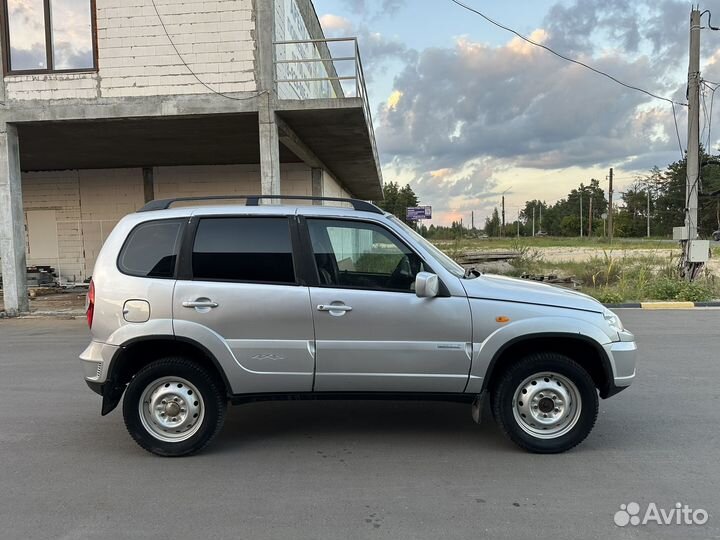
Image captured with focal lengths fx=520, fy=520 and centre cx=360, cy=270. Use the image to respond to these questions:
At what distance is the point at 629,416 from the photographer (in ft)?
15.7

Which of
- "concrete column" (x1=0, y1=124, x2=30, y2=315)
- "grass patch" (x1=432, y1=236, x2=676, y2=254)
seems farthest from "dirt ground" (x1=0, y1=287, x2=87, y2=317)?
"grass patch" (x1=432, y1=236, x2=676, y2=254)

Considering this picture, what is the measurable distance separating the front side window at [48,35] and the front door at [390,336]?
10750mm

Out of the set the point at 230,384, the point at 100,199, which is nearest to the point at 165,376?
the point at 230,384

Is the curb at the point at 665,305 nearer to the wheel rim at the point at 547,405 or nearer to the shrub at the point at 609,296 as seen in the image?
the shrub at the point at 609,296

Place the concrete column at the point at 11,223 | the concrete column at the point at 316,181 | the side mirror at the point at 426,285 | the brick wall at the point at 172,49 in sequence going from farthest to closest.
Result: the concrete column at the point at 316,181 < the concrete column at the point at 11,223 < the brick wall at the point at 172,49 < the side mirror at the point at 426,285

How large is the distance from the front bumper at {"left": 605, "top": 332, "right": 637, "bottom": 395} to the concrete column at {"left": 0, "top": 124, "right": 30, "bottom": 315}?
13000 mm

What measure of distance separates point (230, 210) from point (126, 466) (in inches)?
82.3

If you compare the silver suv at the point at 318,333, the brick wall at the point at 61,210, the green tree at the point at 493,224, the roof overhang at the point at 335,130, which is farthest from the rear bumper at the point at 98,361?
the green tree at the point at 493,224

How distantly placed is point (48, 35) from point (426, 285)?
12.3 meters

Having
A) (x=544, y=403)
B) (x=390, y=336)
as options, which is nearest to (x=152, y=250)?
(x=390, y=336)

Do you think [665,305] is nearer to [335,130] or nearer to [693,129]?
[693,129]

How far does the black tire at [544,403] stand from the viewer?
3.86m

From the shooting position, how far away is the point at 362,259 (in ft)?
14.0

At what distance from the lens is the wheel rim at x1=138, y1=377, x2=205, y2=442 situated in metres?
3.98
